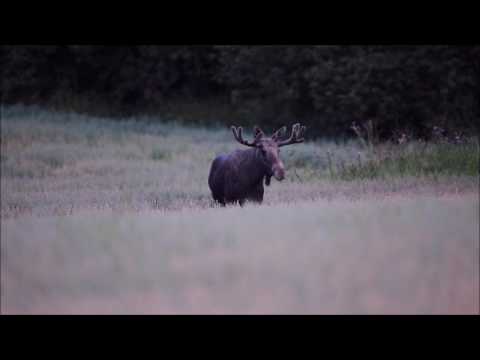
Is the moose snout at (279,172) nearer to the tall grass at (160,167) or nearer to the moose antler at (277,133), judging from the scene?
the tall grass at (160,167)

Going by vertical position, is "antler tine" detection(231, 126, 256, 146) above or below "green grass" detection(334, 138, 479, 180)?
below

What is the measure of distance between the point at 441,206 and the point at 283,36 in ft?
12.5

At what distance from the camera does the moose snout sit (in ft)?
27.1

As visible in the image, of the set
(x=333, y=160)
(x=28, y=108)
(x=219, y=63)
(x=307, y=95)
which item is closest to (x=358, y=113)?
(x=307, y=95)

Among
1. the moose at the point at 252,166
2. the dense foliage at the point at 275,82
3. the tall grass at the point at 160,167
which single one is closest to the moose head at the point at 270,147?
the moose at the point at 252,166

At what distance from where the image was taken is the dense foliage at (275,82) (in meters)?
22.2

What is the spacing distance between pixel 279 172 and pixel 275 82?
18.3 meters

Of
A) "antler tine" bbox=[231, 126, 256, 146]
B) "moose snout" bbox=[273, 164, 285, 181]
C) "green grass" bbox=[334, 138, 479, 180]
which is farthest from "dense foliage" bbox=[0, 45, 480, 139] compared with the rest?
"moose snout" bbox=[273, 164, 285, 181]

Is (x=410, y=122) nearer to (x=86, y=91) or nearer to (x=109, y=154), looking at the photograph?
(x=109, y=154)

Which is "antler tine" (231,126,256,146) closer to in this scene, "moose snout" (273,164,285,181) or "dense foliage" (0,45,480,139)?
"moose snout" (273,164,285,181)

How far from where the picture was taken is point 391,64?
2230 centimetres

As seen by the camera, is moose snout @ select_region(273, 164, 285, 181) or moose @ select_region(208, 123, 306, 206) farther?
moose @ select_region(208, 123, 306, 206)

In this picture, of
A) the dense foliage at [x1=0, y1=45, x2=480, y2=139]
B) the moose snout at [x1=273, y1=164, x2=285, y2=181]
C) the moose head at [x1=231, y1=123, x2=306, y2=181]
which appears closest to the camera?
the moose snout at [x1=273, y1=164, x2=285, y2=181]

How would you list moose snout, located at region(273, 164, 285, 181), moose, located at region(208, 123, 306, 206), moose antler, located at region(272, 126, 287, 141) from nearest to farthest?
moose snout, located at region(273, 164, 285, 181)
moose, located at region(208, 123, 306, 206)
moose antler, located at region(272, 126, 287, 141)
